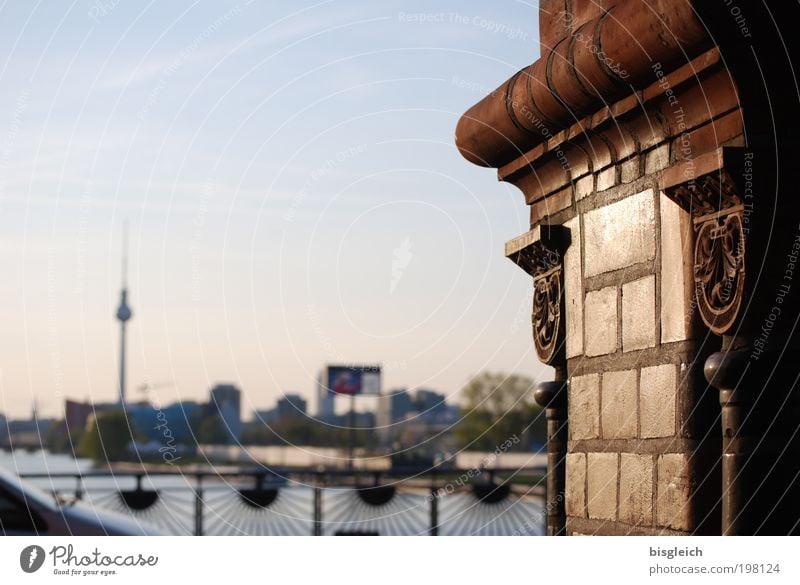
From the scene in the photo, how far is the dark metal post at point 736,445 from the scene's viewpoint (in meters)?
4.01

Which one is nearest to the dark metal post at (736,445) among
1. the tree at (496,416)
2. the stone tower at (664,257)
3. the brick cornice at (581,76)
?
the stone tower at (664,257)

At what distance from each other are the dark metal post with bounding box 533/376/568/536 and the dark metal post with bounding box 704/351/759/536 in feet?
5.08

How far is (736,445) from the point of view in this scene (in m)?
4.03

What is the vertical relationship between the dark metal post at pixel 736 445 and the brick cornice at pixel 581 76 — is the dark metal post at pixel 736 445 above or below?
below

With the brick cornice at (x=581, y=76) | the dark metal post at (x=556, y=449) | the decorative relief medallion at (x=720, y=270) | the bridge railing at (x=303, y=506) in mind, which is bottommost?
the bridge railing at (x=303, y=506)

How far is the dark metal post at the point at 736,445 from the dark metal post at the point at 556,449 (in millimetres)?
1548

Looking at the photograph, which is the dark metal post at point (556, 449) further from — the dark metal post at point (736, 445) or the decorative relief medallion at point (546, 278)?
the dark metal post at point (736, 445)

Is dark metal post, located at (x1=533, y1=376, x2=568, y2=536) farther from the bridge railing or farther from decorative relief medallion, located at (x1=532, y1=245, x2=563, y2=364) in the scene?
the bridge railing

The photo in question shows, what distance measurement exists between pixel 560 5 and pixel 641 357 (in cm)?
183

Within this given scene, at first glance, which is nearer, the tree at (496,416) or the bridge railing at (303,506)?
the bridge railing at (303,506)

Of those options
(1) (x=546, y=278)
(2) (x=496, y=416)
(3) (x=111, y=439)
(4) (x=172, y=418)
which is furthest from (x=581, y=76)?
(4) (x=172, y=418)

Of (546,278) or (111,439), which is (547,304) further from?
(111,439)

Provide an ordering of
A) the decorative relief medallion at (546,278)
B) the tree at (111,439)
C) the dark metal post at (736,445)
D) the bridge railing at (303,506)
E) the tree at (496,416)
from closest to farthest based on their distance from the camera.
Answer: the dark metal post at (736,445), the decorative relief medallion at (546,278), the bridge railing at (303,506), the tree at (496,416), the tree at (111,439)
